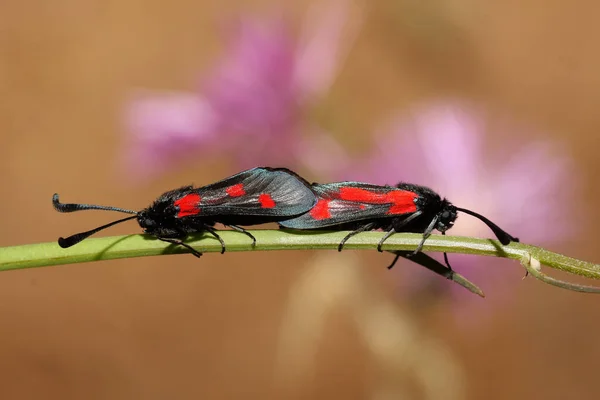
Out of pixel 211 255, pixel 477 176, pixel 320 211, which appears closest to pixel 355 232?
pixel 320 211

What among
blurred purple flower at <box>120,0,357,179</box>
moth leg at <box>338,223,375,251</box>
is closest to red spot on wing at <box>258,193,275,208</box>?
moth leg at <box>338,223,375,251</box>

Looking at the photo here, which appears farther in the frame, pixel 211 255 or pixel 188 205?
pixel 211 255

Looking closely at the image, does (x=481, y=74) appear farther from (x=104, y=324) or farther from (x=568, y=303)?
(x=104, y=324)

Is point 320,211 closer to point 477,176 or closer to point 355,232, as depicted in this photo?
point 355,232

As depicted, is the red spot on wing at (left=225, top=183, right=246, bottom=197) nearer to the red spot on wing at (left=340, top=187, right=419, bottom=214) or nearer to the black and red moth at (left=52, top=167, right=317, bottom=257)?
the black and red moth at (left=52, top=167, right=317, bottom=257)

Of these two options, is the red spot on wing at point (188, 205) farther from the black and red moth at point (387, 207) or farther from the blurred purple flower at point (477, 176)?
the blurred purple flower at point (477, 176)

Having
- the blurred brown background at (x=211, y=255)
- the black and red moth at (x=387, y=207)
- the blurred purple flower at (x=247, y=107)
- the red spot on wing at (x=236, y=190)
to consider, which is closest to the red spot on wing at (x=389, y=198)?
the black and red moth at (x=387, y=207)
